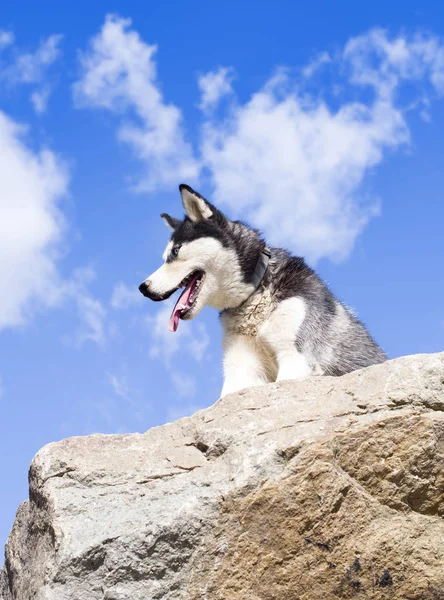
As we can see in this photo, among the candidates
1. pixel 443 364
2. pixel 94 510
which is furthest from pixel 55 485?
pixel 443 364

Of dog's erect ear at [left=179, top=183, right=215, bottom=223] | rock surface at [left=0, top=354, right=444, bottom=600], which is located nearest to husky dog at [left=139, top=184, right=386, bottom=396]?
dog's erect ear at [left=179, top=183, right=215, bottom=223]

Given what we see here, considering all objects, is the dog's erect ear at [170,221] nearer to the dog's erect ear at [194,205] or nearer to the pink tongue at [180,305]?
the dog's erect ear at [194,205]

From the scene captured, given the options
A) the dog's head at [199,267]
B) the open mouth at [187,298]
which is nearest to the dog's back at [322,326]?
the dog's head at [199,267]

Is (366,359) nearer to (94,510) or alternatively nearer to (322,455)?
(322,455)

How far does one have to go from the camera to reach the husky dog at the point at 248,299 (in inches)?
269

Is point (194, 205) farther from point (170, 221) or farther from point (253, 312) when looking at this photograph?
point (253, 312)

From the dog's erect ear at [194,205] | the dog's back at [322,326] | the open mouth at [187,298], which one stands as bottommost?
the dog's back at [322,326]

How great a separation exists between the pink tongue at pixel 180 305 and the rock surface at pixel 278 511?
5.41ft

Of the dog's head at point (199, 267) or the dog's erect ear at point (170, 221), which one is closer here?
the dog's head at point (199, 267)

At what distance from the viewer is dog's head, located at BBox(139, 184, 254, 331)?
273 inches

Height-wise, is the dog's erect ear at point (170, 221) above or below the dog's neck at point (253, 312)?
above

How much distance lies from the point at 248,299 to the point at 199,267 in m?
0.53

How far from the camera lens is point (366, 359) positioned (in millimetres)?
7148

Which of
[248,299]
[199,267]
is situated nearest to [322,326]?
[248,299]
